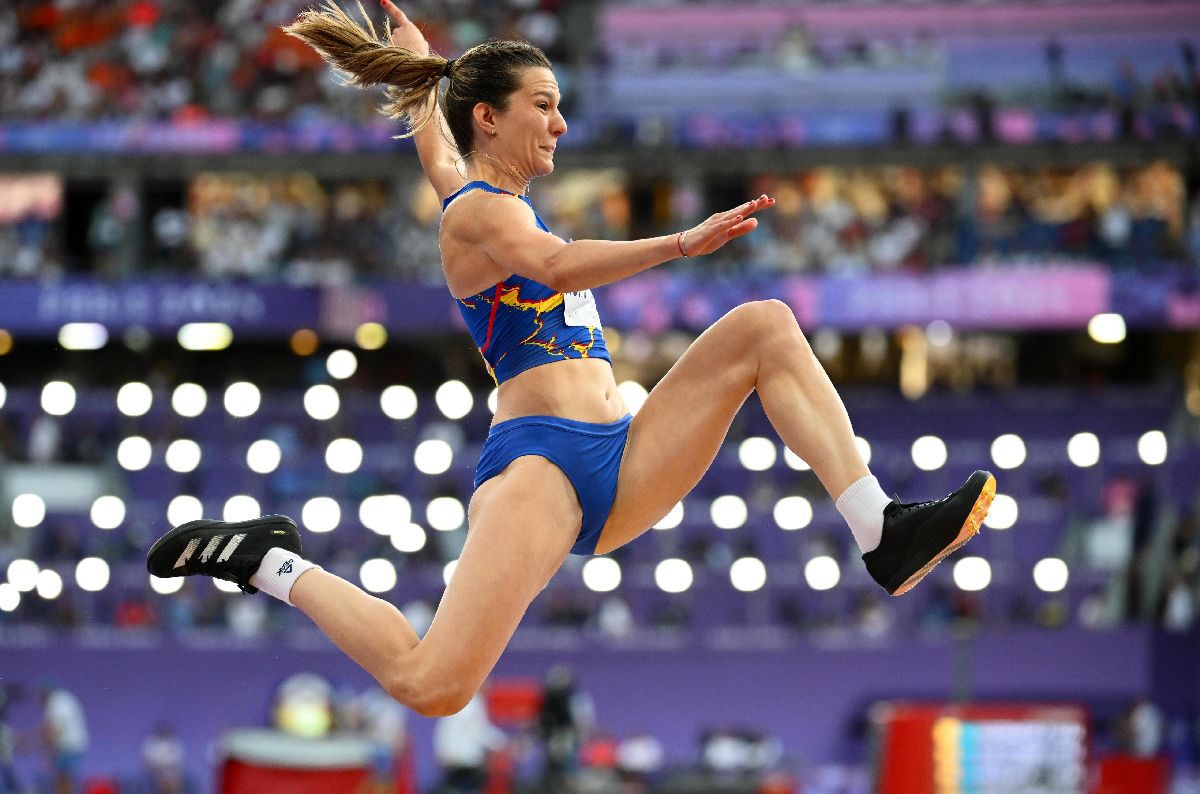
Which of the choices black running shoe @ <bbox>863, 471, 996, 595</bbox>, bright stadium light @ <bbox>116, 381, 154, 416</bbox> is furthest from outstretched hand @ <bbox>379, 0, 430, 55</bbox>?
bright stadium light @ <bbox>116, 381, 154, 416</bbox>

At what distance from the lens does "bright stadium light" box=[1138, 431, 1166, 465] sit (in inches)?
817

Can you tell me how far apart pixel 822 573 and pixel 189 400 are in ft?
28.6

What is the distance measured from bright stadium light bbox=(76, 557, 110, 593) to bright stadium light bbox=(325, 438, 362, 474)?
3.07 metres

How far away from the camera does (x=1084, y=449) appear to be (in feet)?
69.4

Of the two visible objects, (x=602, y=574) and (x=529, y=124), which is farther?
(x=602, y=574)

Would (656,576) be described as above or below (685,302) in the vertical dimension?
below

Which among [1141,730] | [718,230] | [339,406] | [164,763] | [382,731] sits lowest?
[164,763]

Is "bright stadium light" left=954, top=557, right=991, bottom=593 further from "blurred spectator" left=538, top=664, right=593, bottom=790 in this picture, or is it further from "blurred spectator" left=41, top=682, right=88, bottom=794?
"blurred spectator" left=41, top=682, right=88, bottom=794

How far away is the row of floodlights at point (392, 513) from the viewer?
814 inches

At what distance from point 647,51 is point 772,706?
10.5 m

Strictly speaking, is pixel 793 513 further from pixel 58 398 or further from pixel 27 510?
pixel 58 398

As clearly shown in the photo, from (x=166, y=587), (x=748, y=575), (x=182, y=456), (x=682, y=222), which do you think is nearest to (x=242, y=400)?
(x=182, y=456)

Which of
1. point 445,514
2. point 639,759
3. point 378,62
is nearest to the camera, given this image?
point 378,62

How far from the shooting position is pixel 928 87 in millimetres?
23250
